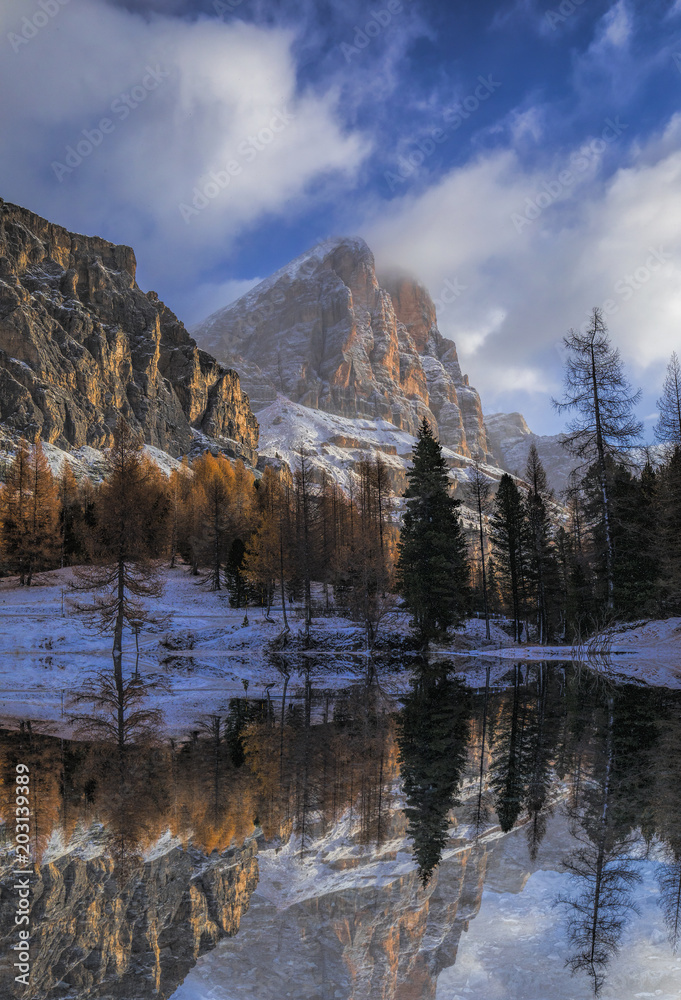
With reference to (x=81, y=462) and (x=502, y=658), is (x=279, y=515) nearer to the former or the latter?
(x=502, y=658)

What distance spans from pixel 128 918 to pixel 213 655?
30108mm

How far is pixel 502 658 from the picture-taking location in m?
32.6

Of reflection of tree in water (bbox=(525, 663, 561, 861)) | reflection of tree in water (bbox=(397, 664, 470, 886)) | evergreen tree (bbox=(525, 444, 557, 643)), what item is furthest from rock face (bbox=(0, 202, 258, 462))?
reflection of tree in water (bbox=(525, 663, 561, 861))

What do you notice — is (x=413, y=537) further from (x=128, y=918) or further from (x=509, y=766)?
(x=128, y=918)

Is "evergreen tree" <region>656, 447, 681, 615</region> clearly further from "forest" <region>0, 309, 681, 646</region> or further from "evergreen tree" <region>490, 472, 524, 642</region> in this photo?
"evergreen tree" <region>490, 472, 524, 642</region>

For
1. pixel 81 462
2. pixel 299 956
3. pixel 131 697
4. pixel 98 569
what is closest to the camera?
pixel 299 956

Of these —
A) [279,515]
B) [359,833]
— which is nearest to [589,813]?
[359,833]

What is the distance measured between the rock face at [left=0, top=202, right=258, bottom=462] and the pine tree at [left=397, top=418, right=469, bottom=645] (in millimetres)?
112353

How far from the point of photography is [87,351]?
507 feet

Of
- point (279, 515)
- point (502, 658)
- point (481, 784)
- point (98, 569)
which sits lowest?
point (502, 658)

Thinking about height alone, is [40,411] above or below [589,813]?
above

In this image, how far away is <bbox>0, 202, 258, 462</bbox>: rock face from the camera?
136 metres

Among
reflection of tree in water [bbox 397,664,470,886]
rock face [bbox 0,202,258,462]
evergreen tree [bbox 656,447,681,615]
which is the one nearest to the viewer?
reflection of tree in water [bbox 397,664,470,886]

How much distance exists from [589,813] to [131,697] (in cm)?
1786
